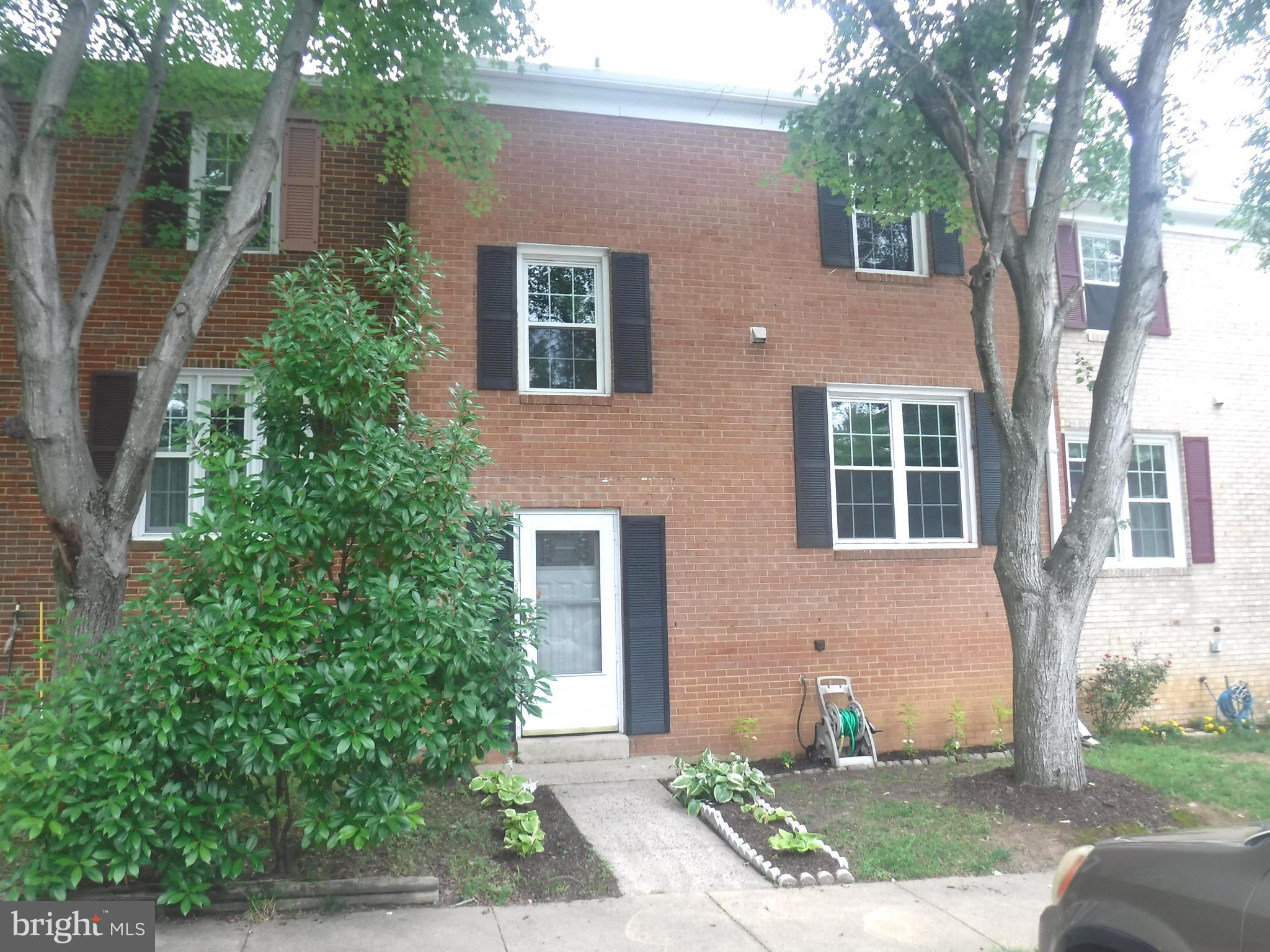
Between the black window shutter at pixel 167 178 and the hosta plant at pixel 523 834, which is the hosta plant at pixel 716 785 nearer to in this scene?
the hosta plant at pixel 523 834

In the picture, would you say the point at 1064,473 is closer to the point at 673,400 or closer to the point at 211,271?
the point at 673,400

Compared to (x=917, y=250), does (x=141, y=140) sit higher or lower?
lower

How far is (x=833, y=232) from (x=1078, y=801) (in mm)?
5978

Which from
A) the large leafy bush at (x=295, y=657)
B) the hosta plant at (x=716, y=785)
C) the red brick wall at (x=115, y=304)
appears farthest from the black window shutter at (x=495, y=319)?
the hosta plant at (x=716, y=785)

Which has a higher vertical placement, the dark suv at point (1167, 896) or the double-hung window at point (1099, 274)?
the double-hung window at point (1099, 274)

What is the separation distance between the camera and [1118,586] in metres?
10.9

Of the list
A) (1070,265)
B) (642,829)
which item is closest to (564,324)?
(642,829)

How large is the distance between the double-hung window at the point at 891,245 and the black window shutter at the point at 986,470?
1657mm

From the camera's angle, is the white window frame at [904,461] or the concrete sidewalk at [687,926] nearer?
the concrete sidewalk at [687,926]

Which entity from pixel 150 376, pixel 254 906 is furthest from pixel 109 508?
pixel 254 906

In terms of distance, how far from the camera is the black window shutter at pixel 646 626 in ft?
29.3

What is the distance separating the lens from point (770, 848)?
6.49 m

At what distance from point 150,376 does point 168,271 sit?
380 centimetres

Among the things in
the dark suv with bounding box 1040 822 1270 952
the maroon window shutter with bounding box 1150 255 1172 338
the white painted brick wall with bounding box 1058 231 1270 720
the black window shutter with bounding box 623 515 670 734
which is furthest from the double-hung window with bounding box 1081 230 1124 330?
the dark suv with bounding box 1040 822 1270 952
